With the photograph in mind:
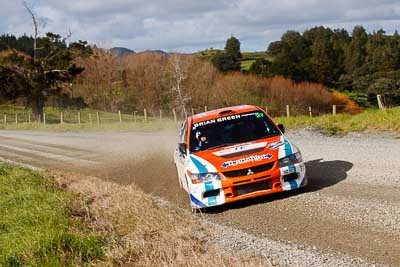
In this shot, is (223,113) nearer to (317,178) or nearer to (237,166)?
(237,166)

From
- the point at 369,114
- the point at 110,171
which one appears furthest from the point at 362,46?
the point at 110,171

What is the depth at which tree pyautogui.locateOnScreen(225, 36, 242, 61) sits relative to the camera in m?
109

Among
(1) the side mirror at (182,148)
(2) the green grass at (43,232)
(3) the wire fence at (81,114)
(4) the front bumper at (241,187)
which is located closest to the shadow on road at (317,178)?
(4) the front bumper at (241,187)

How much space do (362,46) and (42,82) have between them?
66.7 m

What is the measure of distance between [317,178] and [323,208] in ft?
8.01

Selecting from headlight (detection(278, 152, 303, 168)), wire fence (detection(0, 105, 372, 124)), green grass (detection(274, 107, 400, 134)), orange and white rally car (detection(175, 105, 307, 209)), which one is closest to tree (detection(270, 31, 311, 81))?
wire fence (detection(0, 105, 372, 124))

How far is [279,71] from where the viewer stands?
8444cm

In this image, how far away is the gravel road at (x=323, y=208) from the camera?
20.1ft

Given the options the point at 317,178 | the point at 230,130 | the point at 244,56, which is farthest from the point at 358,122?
the point at 244,56

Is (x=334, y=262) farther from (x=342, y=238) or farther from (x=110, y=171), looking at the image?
(x=110, y=171)

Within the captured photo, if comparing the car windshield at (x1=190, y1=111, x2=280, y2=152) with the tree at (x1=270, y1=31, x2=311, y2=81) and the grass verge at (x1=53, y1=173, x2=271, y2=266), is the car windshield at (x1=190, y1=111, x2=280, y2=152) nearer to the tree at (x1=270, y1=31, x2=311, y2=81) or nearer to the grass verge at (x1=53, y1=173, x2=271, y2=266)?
the grass verge at (x1=53, y1=173, x2=271, y2=266)

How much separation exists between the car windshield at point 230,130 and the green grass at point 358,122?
25.6 feet

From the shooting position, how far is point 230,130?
391 inches

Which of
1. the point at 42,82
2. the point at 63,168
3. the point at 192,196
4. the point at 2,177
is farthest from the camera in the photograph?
the point at 42,82
